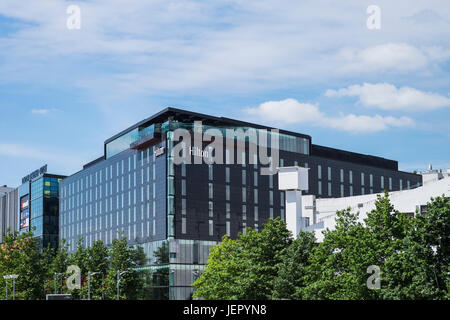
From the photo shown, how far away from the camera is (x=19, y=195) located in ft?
643

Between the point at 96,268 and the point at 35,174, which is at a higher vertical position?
the point at 35,174

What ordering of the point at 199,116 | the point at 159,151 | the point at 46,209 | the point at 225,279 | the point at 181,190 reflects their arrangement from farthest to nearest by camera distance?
1. the point at 46,209
2. the point at 199,116
3. the point at 159,151
4. the point at 181,190
5. the point at 225,279

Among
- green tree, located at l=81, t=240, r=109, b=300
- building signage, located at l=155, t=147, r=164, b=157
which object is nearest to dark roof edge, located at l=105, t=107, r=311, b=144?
building signage, located at l=155, t=147, r=164, b=157

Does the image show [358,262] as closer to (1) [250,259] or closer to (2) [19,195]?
(1) [250,259]

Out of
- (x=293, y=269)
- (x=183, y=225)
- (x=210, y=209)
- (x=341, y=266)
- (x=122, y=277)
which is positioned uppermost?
(x=210, y=209)

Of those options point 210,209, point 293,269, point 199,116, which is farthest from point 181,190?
point 293,269

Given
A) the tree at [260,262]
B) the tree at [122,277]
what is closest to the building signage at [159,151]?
the tree at [122,277]

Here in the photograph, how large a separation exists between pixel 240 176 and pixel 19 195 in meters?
89.8

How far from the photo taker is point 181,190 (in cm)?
12200

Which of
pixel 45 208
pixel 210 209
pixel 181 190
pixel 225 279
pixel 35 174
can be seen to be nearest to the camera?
pixel 225 279

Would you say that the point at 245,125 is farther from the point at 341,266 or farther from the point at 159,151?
the point at 341,266

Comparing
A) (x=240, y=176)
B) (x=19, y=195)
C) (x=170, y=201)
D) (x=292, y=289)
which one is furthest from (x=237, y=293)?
(x=19, y=195)

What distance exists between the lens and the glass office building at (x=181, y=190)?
121 m

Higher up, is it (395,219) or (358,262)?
(395,219)
